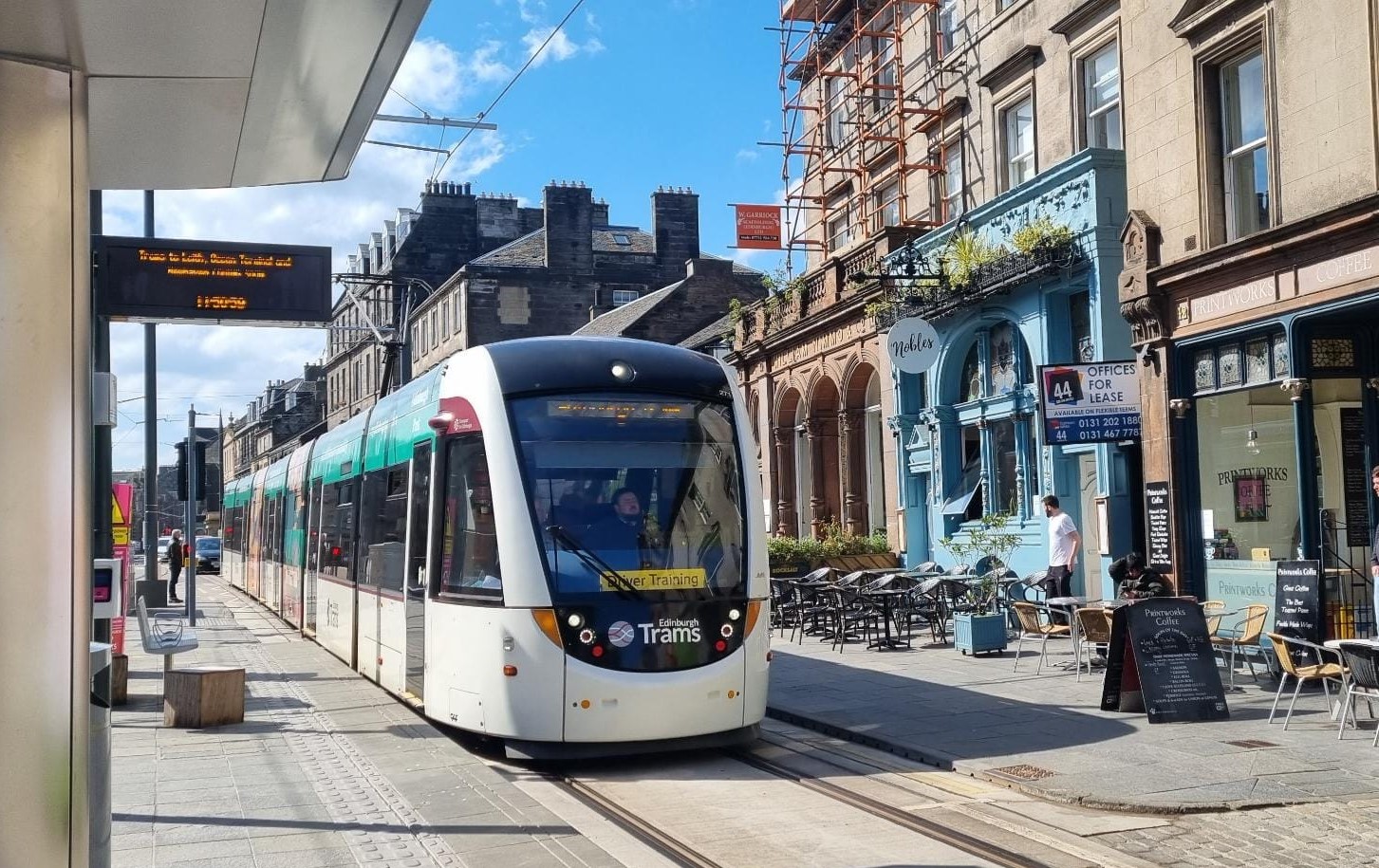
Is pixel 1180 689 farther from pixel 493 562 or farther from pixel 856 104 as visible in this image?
pixel 856 104

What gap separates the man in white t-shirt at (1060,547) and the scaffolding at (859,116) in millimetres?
8823

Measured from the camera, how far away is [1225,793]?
26.9 ft

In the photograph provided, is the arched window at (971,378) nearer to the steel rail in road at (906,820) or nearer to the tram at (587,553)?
the tram at (587,553)

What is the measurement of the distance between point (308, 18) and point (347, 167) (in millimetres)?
1869

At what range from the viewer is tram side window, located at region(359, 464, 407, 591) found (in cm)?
1259

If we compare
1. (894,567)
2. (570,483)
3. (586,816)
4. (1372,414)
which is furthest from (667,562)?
(894,567)

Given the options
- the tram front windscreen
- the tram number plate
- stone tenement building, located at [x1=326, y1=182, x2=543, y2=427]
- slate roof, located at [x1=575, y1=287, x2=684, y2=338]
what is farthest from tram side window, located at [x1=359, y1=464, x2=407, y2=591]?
stone tenement building, located at [x1=326, y1=182, x2=543, y2=427]

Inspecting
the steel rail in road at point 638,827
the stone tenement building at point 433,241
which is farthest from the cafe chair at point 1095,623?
the stone tenement building at point 433,241

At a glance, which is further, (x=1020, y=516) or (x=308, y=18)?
(x=1020, y=516)

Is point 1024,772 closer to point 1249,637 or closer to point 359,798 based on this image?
point 359,798

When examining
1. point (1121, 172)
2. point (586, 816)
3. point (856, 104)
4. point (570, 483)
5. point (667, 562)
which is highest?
point (856, 104)

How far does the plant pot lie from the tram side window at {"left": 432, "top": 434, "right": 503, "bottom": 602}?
7833mm

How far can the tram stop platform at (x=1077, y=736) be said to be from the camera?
8.34 metres

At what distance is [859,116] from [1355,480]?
48.0 ft
